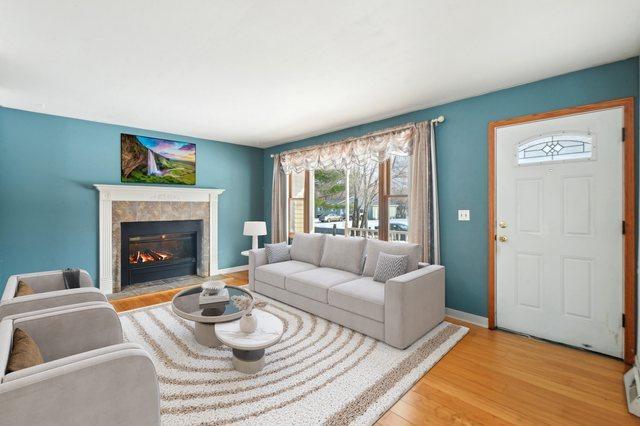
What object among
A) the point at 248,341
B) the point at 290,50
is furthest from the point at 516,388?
the point at 290,50

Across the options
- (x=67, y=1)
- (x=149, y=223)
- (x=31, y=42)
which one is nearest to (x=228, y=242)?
(x=149, y=223)

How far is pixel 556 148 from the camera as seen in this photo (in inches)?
112

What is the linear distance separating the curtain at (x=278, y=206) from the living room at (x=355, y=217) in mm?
1193

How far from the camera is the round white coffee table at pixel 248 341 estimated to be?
218cm

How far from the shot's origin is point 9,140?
3.70 meters

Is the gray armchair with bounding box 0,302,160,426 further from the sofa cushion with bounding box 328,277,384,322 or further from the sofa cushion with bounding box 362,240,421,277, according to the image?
the sofa cushion with bounding box 362,240,421,277

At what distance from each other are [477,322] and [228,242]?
4.38 m

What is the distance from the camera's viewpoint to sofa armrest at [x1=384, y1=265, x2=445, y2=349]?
2.68 meters

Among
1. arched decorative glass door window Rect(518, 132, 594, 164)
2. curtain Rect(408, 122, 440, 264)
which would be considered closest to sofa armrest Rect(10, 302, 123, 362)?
curtain Rect(408, 122, 440, 264)

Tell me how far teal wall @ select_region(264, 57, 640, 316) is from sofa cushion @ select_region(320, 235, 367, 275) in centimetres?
103

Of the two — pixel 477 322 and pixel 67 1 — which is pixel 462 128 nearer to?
pixel 477 322

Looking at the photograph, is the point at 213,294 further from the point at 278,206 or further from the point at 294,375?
the point at 278,206

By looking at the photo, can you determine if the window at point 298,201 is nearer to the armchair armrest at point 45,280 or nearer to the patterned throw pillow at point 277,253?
the patterned throw pillow at point 277,253

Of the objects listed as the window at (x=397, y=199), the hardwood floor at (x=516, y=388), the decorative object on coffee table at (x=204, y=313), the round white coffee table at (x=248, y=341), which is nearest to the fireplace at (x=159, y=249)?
the decorative object on coffee table at (x=204, y=313)
